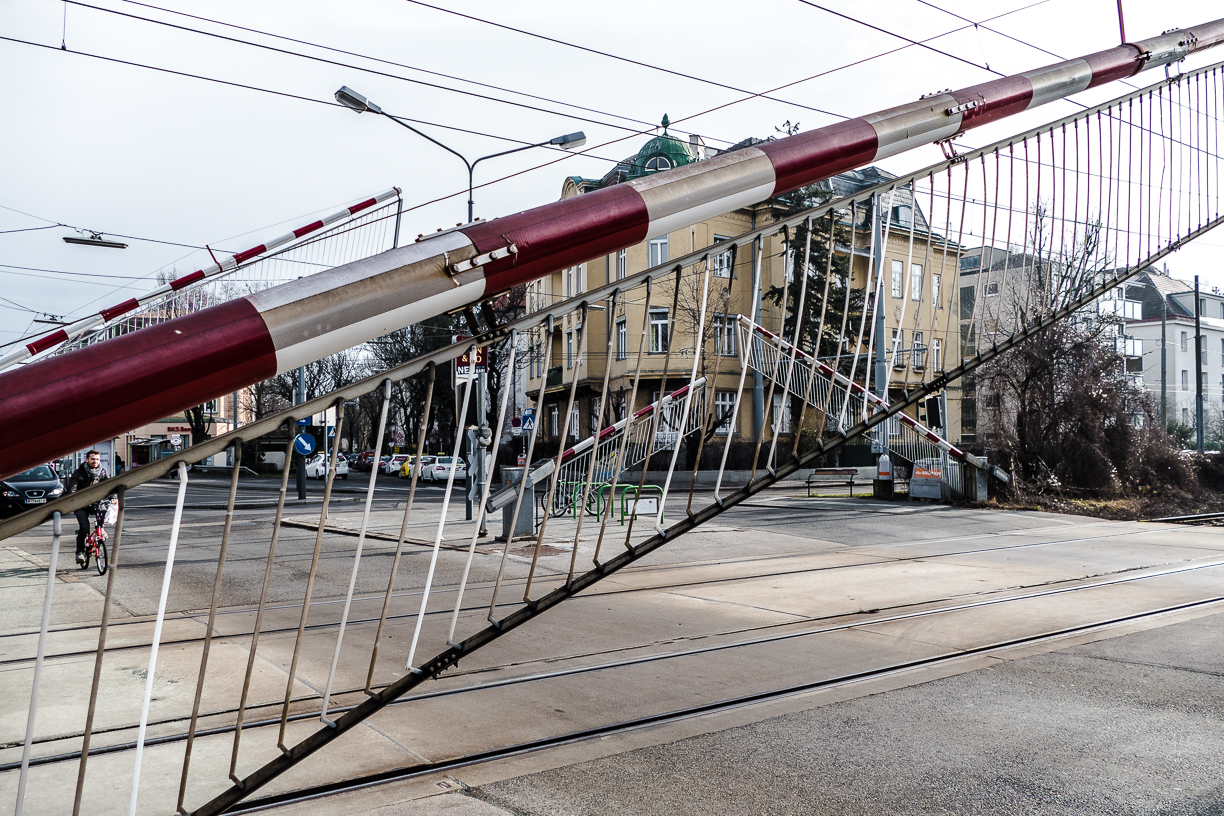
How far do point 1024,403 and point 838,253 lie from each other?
18.6 m

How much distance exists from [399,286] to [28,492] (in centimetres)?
2130

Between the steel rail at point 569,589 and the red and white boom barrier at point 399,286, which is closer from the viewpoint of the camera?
the red and white boom barrier at point 399,286

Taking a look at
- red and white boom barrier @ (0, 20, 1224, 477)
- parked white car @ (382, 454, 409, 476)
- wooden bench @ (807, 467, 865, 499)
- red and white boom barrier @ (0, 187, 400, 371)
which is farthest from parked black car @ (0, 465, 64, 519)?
parked white car @ (382, 454, 409, 476)

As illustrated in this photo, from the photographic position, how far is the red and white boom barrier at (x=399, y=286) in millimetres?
2051

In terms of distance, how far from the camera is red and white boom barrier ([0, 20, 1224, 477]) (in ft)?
6.73

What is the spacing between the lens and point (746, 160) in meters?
3.30

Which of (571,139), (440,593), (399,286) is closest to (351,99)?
(571,139)

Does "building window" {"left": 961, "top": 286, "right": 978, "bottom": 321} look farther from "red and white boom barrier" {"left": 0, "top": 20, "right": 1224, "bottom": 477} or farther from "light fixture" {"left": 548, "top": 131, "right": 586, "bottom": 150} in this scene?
"light fixture" {"left": 548, "top": 131, "right": 586, "bottom": 150}

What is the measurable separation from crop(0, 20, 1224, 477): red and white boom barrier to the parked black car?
63.2 ft

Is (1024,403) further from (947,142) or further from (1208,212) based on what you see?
(947,142)

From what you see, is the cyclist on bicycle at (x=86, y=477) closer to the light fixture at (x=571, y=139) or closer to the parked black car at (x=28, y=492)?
the light fixture at (x=571, y=139)

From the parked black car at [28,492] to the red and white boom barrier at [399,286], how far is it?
19.3 m

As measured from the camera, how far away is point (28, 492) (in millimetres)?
20109

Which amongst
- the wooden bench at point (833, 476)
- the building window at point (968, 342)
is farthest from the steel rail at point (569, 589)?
the wooden bench at point (833, 476)
